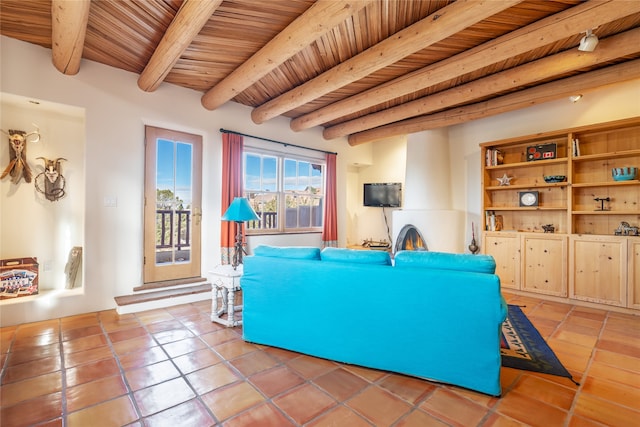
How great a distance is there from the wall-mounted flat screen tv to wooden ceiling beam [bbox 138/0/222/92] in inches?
171

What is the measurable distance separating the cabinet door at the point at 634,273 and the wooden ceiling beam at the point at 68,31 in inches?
219

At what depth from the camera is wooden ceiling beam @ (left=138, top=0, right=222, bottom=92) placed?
210 cm

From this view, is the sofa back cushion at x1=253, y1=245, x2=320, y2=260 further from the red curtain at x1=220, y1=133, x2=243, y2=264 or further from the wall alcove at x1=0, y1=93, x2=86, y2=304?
the wall alcove at x1=0, y1=93, x2=86, y2=304

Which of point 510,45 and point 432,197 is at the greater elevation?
point 510,45

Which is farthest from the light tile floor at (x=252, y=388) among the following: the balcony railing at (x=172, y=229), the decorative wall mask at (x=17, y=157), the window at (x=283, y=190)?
the window at (x=283, y=190)

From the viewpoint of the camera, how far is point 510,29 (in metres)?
2.52

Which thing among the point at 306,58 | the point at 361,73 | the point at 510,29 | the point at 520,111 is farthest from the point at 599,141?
the point at 306,58

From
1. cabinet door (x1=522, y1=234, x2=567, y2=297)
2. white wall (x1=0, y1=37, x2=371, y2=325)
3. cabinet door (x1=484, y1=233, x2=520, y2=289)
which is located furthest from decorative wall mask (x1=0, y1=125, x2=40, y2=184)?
cabinet door (x1=522, y1=234, x2=567, y2=297)

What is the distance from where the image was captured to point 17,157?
10.1ft

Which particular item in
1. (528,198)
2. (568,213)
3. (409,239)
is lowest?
(409,239)

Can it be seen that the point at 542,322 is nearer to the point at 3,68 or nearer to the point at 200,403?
the point at 200,403

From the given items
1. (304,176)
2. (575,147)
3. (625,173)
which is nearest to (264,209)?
(304,176)

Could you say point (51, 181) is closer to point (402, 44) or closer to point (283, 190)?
point (283, 190)

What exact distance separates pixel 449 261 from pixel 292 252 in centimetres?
116
